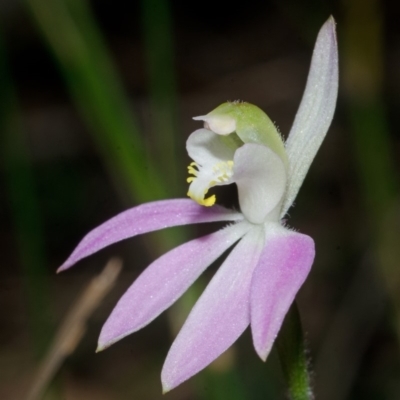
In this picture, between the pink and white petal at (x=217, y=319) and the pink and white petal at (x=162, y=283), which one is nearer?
the pink and white petal at (x=217, y=319)

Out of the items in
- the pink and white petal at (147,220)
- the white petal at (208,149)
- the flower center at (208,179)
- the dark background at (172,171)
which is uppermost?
the white petal at (208,149)

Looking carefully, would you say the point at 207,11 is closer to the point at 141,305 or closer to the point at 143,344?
the point at 143,344

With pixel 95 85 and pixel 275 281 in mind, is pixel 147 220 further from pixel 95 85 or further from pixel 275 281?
pixel 95 85

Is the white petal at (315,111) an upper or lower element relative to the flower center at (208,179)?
upper

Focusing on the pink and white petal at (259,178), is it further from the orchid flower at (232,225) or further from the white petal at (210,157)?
the white petal at (210,157)

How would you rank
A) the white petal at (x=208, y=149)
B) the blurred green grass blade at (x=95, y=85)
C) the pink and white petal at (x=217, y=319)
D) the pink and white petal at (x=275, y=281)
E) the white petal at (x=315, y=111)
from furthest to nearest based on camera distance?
the blurred green grass blade at (x=95, y=85) < the white petal at (x=208, y=149) < the white petal at (x=315, y=111) < the pink and white petal at (x=217, y=319) < the pink and white petal at (x=275, y=281)

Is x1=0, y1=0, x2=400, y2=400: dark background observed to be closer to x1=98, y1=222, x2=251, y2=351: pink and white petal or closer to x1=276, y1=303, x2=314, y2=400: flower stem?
x1=98, y1=222, x2=251, y2=351: pink and white petal

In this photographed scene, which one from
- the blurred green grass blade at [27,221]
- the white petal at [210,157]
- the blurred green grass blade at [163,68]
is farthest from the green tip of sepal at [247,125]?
the blurred green grass blade at [27,221]

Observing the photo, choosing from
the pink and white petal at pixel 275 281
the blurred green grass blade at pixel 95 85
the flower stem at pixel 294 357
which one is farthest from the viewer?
the blurred green grass blade at pixel 95 85
